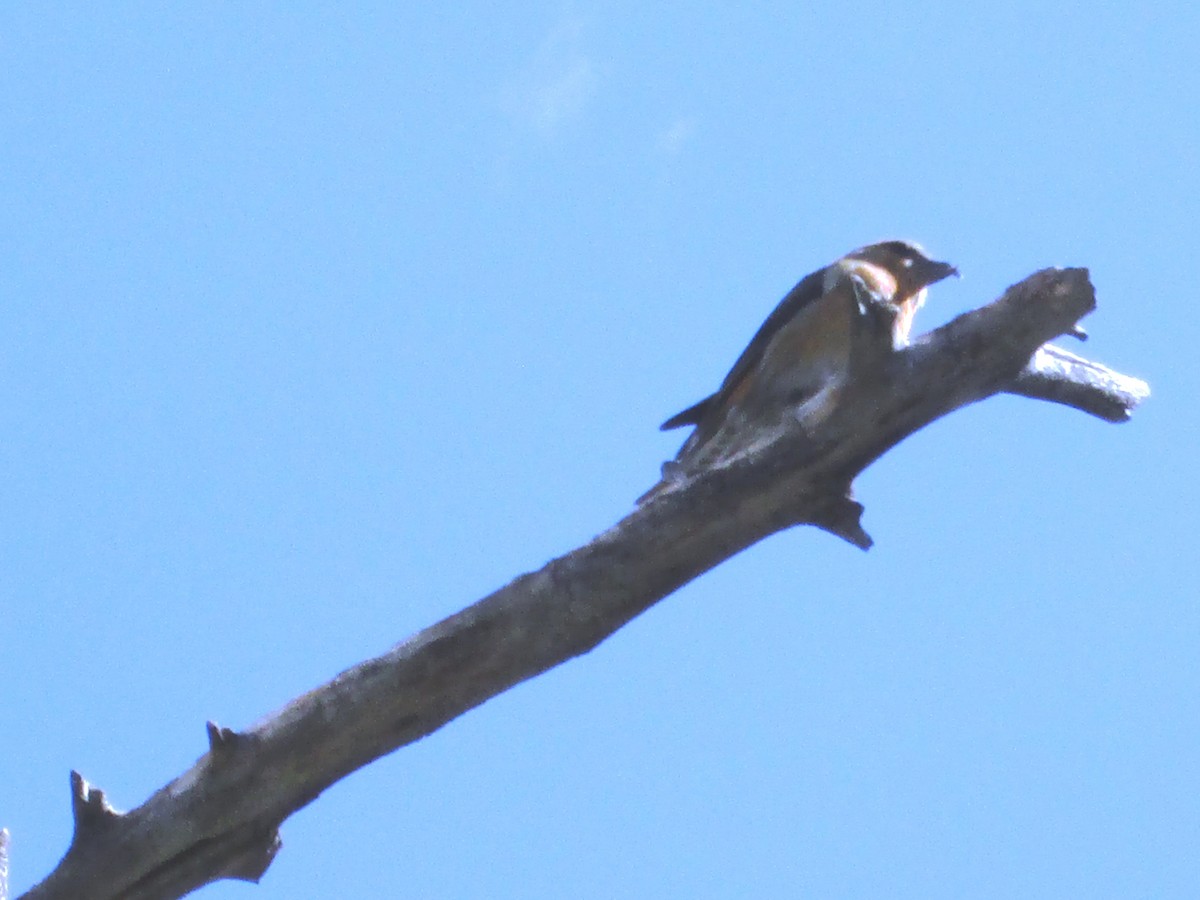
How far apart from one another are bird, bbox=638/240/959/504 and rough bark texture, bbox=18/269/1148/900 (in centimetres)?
48

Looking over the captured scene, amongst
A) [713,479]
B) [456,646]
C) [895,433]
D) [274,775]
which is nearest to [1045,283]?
[895,433]

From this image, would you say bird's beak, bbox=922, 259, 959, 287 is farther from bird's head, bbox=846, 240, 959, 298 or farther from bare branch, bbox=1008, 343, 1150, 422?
bare branch, bbox=1008, 343, 1150, 422

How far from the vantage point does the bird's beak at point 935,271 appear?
616 centimetres

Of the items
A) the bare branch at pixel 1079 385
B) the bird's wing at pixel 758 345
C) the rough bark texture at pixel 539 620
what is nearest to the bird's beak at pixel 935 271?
the bird's wing at pixel 758 345

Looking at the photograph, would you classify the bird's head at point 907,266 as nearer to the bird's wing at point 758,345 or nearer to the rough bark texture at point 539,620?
the bird's wing at point 758,345

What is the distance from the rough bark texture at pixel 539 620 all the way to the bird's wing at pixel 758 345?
151 centimetres

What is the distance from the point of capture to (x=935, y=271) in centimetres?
616

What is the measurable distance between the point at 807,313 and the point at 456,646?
2.24m

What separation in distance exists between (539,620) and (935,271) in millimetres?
3159

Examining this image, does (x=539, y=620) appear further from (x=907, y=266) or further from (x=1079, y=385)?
(x=907, y=266)

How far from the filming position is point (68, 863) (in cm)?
371

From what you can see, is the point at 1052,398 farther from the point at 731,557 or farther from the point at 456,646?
the point at 456,646

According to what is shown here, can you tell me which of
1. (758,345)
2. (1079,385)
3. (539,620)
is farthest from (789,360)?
(539,620)

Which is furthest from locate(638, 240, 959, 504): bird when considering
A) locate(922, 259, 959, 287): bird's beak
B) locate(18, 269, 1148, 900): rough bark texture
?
locate(18, 269, 1148, 900): rough bark texture
